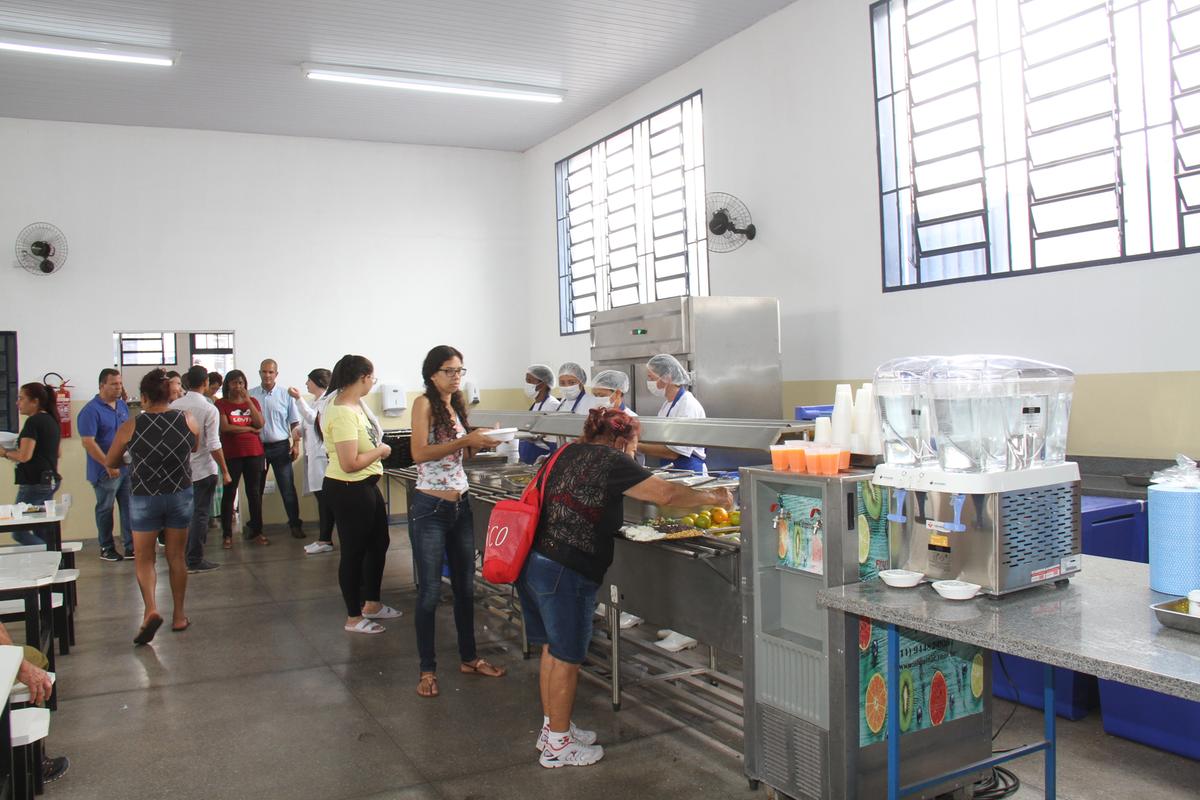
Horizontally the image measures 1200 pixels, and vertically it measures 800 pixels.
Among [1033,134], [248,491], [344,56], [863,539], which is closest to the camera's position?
[863,539]

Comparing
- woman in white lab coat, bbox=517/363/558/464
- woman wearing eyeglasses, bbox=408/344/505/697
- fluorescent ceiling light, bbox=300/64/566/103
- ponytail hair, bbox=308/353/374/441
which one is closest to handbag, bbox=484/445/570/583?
woman wearing eyeglasses, bbox=408/344/505/697

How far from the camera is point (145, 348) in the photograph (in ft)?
27.9

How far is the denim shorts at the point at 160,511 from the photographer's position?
15.9ft

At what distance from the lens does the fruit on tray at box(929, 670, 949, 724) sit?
293 centimetres

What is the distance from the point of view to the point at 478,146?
9758 mm

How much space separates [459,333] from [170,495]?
16.7 feet

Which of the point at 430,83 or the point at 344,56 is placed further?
the point at 430,83

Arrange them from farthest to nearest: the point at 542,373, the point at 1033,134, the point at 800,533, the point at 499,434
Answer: the point at 542,373
the point at 1033,134
the point at 499,434
the point at 800,533

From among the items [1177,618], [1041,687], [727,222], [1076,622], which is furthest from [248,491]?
[1177,618]

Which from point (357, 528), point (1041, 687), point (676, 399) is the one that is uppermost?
point (676, 399)

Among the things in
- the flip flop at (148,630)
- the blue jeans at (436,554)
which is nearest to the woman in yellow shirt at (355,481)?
the blue jeans at (436,554)

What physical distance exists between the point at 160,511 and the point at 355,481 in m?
1.06

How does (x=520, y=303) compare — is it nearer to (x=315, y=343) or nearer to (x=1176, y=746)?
(x=315, y=343)

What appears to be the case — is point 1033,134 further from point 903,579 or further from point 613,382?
point 903,579
